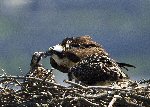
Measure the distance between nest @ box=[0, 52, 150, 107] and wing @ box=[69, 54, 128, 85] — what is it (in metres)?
0.67

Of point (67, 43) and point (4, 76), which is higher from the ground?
point (67, 43)

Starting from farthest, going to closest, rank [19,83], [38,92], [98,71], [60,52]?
[60,52] < [98,71] < [19,83] < [38,92]

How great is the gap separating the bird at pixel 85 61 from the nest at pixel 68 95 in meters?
0.74

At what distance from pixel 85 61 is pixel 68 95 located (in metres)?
1.96

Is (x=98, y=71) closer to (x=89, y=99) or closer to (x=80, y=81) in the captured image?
(x=80, y=81)

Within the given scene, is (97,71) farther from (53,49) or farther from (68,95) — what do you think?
(53,49)

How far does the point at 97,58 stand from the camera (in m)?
8.01

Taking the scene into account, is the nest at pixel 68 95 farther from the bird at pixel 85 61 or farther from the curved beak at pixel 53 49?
the curved beak at pixel 53 49

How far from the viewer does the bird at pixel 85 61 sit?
7.70 meters

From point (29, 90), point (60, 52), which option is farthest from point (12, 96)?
point (60, 52)

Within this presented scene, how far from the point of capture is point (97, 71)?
769 cm

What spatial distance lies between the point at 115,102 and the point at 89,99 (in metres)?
0.34

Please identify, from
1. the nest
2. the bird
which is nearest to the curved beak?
the bird

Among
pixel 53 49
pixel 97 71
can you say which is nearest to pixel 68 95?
pixel 97 71
